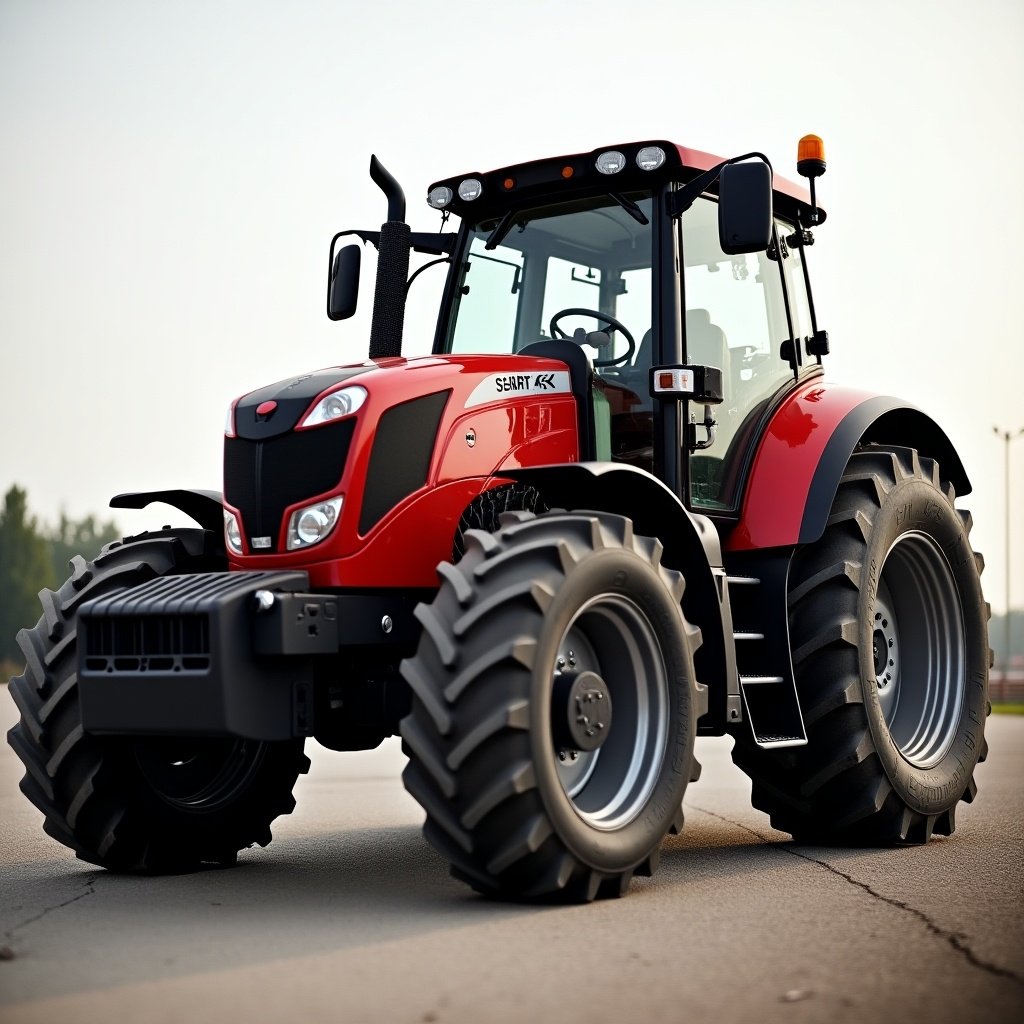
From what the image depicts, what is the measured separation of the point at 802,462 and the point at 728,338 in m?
0.73

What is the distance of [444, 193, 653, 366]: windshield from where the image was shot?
22.8ft

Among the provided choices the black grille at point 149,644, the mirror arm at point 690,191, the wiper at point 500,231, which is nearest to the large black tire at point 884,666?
the mirror arm at point 690,191

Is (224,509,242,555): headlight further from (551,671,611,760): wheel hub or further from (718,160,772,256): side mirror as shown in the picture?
(718,160,772,256): side mirror

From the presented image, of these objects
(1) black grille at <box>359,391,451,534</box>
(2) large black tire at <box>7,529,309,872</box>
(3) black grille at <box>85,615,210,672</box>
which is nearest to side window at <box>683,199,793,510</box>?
(1) black grille at <box>359,391,451,534</box>

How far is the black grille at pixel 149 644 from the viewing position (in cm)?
541

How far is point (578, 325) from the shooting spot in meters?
7.05

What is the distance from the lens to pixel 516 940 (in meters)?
4.55

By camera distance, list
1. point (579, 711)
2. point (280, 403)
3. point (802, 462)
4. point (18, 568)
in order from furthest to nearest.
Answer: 1. point (18, 568)
2. point (802, 462)
3. point (280, 403)
4. point (579, 711)

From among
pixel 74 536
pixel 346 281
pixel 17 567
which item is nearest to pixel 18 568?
pixel 17 567

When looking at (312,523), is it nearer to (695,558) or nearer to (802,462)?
(695,558)

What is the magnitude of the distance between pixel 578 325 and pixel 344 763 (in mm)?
8284

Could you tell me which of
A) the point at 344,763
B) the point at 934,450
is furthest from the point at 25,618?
the point at 934,450

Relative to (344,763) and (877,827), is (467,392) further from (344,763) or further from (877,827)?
(344,763)

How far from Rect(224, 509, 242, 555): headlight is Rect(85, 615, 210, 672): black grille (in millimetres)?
614
